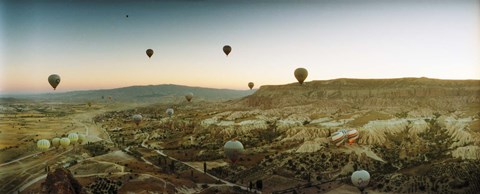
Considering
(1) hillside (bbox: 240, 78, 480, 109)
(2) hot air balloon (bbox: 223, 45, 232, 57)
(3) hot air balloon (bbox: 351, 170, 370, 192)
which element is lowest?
(3) hot air balloon (bbox: 351, 170, 370, 192)

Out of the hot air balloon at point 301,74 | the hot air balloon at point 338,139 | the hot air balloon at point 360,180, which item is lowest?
the hot air balloon at point 360,180

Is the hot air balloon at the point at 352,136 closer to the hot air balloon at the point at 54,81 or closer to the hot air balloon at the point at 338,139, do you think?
the hot air balloon at the point at 338,139

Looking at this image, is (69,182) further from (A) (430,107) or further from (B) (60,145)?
(A) (430,107)

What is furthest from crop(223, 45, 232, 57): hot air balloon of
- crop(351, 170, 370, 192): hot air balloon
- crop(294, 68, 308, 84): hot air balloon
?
crop(351, 170, 370, 192): hot air balloon

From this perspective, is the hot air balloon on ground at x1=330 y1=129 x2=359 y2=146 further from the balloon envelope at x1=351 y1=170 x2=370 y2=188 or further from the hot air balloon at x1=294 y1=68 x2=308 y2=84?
the balloon envelope at x1=351 y1=170 x2=370 y2=188

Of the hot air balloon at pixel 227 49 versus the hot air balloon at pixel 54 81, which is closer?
the hot air balloon at pixel 54 81

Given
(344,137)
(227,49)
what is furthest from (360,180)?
(227,49)

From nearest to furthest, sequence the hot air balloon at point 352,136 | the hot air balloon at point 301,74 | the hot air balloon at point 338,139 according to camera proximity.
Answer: the hot air balloon at point 301,74
the hot air balloon at point 338,139
the hot air balloon at point 352,136

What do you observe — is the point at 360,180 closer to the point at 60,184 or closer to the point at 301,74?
the point at 301,74

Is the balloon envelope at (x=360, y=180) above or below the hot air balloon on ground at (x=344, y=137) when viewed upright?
below

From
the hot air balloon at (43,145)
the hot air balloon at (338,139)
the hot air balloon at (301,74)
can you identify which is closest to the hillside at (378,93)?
the hot air balloon at (338,139)
